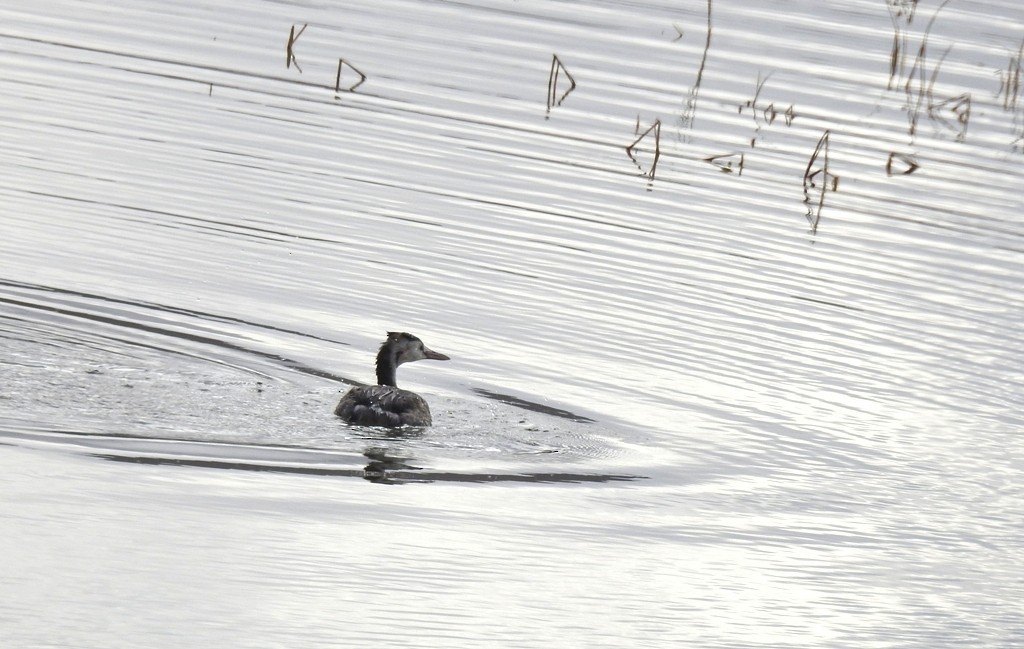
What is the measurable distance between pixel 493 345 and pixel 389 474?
2.70 m

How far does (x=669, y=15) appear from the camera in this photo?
27859 mm

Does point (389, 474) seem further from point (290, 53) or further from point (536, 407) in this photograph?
point (290, 53)

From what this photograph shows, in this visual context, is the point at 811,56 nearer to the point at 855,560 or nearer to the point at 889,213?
the point at 889,213

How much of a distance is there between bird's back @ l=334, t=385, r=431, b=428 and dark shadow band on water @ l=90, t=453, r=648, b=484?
48 cm

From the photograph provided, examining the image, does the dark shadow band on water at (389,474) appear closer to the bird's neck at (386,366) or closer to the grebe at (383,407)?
the grebe at (383,407)

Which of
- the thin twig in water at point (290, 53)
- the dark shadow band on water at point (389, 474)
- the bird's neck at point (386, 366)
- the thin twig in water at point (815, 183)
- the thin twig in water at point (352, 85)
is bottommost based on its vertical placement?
the dark shadow band on water at point (389, 474)

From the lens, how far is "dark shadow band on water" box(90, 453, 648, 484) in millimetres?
9430

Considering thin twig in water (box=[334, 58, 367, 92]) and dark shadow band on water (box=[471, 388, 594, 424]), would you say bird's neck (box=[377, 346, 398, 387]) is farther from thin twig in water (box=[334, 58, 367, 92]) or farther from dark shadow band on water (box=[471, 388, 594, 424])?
thin twig in water (box=[334, 58, 367, 92])

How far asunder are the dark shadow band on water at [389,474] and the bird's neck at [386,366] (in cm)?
127

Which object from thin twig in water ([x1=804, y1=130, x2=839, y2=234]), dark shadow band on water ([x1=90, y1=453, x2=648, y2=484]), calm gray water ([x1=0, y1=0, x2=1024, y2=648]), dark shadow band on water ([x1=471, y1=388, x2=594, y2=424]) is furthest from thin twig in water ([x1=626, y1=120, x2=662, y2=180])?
dark shadow band on water ([x1=90, y1=453, x2=648, y2=484])

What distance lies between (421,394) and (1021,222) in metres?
8.28

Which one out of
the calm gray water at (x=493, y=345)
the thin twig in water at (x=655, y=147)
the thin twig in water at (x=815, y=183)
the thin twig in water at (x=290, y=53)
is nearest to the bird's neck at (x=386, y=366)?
the calm gray water at (x=493, y=345)

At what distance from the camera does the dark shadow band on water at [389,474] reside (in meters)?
9.43

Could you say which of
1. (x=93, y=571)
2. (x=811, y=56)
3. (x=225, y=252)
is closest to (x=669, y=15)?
(x=811, y=56)
